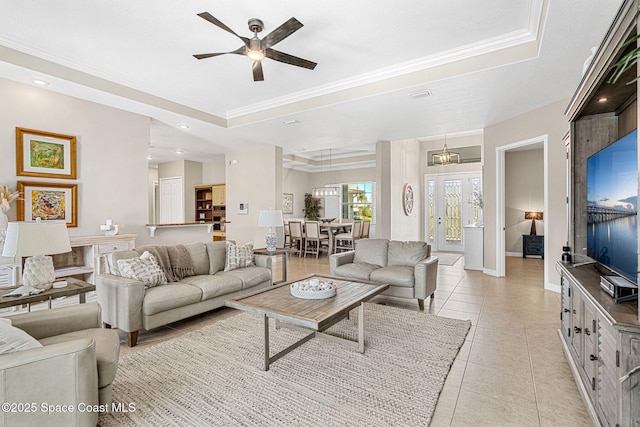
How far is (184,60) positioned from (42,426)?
142 inches

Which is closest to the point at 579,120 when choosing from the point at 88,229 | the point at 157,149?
the point at 88,229

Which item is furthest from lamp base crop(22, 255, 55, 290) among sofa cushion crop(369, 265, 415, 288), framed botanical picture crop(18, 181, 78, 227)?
sofa cushion crop(369, 265, 415, 288)

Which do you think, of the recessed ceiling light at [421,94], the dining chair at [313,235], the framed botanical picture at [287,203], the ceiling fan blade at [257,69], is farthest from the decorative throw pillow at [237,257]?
the framed botanical picture at [287,203]

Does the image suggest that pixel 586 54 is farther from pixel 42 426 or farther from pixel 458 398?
pixel 42 426

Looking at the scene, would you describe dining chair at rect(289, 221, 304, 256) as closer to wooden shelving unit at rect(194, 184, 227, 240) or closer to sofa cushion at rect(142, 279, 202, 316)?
wooden shelving unit at rect(194, 184, 227, 240)

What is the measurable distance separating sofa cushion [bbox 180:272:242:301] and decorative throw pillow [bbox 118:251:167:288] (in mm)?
339

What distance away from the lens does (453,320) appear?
11.2 ft

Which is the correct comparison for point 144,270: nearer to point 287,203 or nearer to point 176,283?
point 176,283

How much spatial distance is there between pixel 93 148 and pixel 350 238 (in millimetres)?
5699

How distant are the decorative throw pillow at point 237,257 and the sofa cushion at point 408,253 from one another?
78.0 inches

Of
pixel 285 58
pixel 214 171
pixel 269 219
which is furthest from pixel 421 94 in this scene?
pixel 214 171

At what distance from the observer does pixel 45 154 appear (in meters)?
4.10

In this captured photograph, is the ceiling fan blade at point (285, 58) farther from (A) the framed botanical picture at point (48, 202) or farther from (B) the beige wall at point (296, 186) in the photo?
(B) the beige wall at point (296, 186)

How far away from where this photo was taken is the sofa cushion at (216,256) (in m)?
4.01
